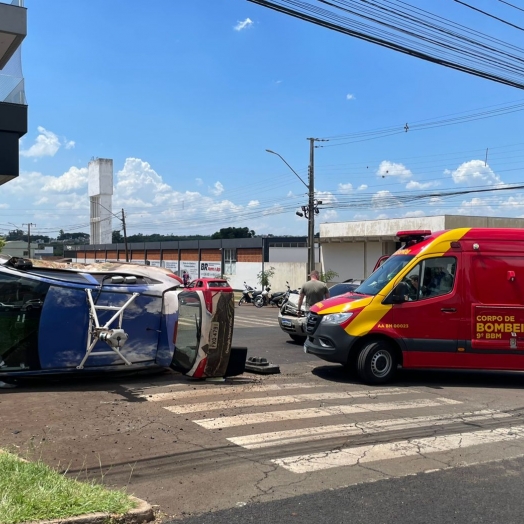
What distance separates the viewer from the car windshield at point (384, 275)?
9.95 m

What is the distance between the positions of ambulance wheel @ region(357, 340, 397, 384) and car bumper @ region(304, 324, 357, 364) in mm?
265

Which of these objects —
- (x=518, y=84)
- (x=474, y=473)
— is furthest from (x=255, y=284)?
(x=474, y=473)

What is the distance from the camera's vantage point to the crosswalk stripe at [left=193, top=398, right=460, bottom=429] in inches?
273

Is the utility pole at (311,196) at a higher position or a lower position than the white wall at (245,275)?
higher

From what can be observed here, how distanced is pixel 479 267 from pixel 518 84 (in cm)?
573

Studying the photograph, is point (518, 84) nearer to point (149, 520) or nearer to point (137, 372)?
point (137, 372)

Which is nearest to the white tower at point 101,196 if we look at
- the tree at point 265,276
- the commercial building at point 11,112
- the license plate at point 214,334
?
the tree at point 265,276

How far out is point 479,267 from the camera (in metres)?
9.86

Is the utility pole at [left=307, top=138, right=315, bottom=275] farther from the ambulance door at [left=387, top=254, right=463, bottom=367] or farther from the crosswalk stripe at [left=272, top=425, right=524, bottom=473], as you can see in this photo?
the crosswalk stripe at [left=272, top=425, right=524, bottom=473]

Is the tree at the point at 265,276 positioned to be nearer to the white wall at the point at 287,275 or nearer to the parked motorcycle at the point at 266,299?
the white wall at the point at 287,275

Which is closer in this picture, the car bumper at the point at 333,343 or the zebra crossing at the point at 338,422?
the zebra crossing at the point at 338,422

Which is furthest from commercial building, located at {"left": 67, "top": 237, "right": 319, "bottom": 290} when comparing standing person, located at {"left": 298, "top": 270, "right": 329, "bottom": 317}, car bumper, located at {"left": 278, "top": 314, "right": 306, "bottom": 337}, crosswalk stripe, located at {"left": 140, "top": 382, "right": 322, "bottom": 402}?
crosswalk stripe, located at {"left": 140, "top": 382, "right": 322, "bottom": 402}

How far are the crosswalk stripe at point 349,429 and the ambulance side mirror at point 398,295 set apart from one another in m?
2.33

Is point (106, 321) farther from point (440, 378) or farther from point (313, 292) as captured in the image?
point (313, 292)
